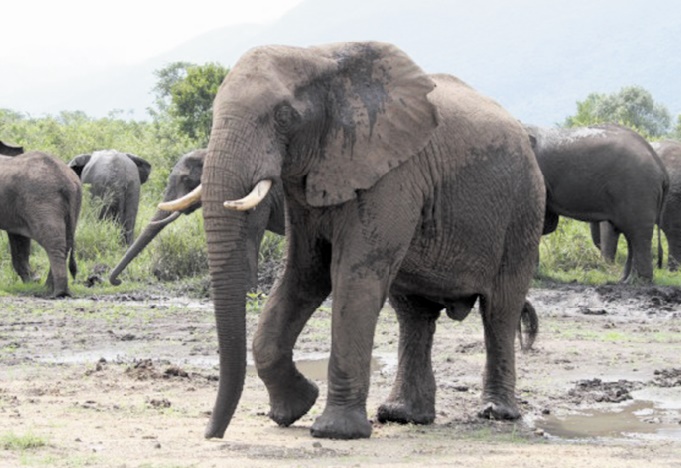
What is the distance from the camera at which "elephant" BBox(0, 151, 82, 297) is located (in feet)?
50.7

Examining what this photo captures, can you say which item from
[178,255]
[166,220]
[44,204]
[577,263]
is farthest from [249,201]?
[577,263]

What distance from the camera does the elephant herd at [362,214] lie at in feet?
20.9

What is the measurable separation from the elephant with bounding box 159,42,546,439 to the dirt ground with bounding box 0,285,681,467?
305mm

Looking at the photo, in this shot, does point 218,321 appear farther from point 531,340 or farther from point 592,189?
point 592,189

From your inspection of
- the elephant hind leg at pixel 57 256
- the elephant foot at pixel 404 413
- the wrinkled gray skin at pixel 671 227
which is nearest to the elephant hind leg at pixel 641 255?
the wrinkled gray skin at pixel 671 227

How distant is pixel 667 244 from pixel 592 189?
3.10 m

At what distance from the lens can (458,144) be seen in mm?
7531

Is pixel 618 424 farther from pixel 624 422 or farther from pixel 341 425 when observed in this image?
pixel 341 425

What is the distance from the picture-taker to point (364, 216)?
6.89 m

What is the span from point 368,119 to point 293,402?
1.57 m

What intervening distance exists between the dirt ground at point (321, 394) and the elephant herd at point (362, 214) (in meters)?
0.31

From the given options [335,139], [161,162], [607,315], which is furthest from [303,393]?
[161,162]

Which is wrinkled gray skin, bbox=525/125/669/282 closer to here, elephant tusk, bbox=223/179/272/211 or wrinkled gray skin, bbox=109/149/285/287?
wrinkled gray skin, bbox=109/149/285/287

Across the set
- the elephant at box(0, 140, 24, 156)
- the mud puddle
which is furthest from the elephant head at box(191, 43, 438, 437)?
the elephant at box(0, 140, 24, 156)
